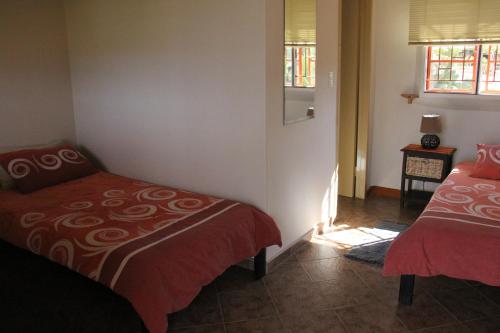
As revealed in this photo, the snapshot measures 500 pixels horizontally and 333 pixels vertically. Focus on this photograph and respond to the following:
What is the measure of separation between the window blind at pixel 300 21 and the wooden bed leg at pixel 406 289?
1627 millimetres

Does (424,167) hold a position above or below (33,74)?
below

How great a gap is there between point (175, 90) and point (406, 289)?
Result: 1985mm

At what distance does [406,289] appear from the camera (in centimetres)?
265

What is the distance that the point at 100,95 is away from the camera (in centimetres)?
375

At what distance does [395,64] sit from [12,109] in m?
3.43

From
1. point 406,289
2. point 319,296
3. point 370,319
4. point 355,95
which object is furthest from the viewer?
point 355,95

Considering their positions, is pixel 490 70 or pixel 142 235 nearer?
pixel 142 235

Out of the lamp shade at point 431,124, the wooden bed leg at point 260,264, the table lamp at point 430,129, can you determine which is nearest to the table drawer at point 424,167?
the table lamp at point 430,129

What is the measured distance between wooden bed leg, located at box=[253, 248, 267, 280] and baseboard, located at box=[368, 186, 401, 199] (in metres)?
2.17

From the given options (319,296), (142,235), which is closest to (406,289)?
(319,296)

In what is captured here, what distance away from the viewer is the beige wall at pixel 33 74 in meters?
3.50

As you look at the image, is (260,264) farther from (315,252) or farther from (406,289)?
(406,289)

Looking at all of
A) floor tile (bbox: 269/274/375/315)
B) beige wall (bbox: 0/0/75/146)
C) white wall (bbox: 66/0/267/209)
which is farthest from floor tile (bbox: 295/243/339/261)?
beige wall (bbox: 0/0/75/146)

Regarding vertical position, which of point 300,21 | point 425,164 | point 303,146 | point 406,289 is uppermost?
point 300,21
